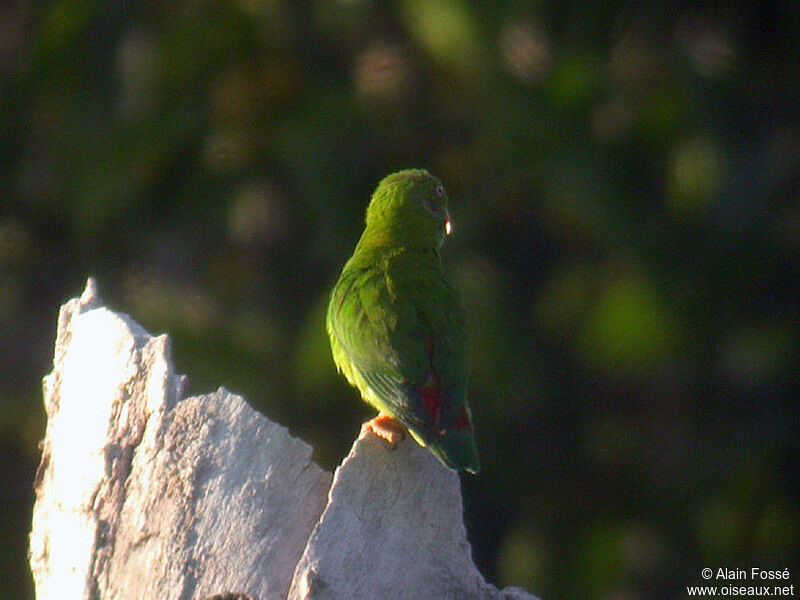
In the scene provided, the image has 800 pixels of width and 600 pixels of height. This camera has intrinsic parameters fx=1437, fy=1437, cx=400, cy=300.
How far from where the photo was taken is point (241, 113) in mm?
8156

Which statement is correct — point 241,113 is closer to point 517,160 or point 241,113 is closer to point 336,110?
point 336,110

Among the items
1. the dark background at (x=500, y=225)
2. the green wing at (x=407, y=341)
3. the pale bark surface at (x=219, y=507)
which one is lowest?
the dark background at (x=500, y=225)

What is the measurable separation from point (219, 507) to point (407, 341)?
1.01 meters

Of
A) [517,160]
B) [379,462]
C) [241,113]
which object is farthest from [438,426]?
[241,113]

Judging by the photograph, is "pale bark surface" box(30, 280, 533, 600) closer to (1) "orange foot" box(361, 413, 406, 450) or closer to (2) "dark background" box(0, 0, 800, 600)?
(1) "orange foot" box(361, 413, 406, 450)

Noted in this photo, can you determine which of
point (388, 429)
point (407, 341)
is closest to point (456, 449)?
point (388, 429)

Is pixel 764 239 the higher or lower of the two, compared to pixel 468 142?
lower

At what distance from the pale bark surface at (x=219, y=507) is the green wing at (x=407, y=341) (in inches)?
15.0

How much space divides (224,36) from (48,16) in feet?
3.50

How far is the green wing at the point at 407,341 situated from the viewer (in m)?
3.61

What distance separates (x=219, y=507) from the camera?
9.68ft

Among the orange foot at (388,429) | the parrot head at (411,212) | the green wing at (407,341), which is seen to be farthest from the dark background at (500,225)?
the orange foot at (388,429)

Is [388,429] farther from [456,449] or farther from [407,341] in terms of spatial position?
[407,341]

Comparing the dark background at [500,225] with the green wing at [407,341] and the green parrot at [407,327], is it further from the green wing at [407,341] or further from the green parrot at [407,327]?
the green wing at [407,341]
